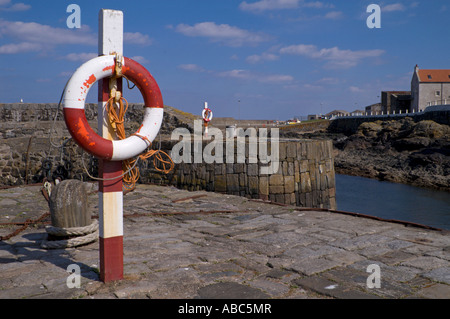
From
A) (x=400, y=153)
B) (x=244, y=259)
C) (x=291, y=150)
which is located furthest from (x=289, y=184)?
(x=400, y=153)

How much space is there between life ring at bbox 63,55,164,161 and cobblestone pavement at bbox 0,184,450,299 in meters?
1.14

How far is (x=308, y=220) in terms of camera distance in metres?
6.00

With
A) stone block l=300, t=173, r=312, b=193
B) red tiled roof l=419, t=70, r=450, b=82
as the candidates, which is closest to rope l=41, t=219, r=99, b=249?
stone block l=300, t=173, r=312, b=193

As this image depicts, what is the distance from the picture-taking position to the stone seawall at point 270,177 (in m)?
10.0

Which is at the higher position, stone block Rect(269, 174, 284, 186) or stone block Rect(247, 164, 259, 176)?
stone block Rect(247, 164, 259, 176)

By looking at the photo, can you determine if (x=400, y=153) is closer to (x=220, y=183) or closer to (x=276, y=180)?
(x=276, y=180)

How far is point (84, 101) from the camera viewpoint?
3.21 m

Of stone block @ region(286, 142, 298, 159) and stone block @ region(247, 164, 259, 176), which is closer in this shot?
stone block @ region(247, 164, 259, 176)

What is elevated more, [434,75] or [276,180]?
[434,75]

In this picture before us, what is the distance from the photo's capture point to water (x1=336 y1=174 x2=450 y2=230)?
19489mm

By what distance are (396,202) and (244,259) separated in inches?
794

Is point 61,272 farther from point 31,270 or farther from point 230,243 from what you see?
point 230,243

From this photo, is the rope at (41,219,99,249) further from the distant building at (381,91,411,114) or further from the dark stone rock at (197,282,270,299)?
the distant building at (381,91,411,114)

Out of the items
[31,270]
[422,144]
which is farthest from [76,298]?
[422,144]
